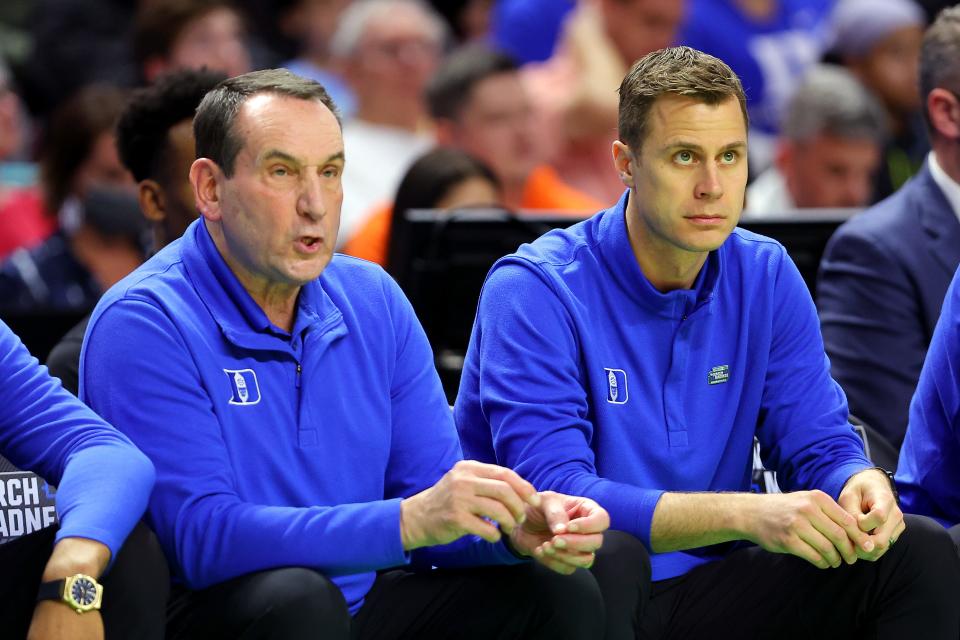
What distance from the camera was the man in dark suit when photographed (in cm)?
401

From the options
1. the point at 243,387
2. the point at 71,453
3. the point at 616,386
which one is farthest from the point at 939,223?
the point at 71,453

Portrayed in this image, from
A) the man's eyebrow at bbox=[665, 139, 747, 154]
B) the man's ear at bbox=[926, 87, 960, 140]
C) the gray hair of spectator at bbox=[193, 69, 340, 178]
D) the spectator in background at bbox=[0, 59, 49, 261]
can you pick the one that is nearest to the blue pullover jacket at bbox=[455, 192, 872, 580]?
the man's eyebrow at bbox=[665, 139, 747, 154]

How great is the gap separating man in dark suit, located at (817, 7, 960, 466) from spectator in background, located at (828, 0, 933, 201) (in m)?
2.85

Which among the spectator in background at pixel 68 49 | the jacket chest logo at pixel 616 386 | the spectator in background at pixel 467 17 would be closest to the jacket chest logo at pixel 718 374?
the jacket chest logo at pixel 616 386

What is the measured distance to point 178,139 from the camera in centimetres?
388

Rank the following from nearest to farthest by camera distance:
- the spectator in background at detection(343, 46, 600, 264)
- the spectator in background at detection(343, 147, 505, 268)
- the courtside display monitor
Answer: the courtside display monitor
the spectator in background at detection(343, 147, 505, 268)
the spectator in background at detection(343, 46, 600, 264)

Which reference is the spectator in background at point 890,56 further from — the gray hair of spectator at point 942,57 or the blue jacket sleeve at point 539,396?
the blue jacket sleeve at point 539,396

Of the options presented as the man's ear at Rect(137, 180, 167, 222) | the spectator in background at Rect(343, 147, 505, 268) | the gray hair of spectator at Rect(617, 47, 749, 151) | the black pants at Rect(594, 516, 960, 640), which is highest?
the gray hair of spectator at Rect(617, 47, 749, 151)

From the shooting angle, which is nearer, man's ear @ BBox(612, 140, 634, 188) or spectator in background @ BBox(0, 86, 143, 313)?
man's ear @ BBox(612, 140, 634, 188)

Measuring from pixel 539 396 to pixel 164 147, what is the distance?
1303 millimetres

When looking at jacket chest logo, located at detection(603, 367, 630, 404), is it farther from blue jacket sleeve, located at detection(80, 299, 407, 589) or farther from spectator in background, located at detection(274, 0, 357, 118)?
spectator in background, located at detection(274, 0, 357, 118)

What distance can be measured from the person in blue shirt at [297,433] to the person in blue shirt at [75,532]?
0.34ft

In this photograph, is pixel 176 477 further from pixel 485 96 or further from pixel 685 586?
pixel 485 96

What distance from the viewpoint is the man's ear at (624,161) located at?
328 cm
